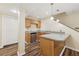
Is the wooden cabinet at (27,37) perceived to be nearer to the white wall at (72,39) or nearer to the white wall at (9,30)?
the white wall at (9,30)

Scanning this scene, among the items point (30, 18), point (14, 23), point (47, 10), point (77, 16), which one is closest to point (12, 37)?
point (14, 23)

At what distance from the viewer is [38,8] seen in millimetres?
1144

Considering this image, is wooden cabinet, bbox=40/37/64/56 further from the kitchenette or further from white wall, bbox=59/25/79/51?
white wall, bbox=59/25/79/51

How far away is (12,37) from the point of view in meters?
1.17

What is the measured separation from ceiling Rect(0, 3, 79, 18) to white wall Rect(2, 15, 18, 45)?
0.28ft

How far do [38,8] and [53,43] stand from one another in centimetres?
53

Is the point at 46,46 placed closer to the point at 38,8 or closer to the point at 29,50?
the point at 29,50

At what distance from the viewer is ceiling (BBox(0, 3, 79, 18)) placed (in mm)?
1033

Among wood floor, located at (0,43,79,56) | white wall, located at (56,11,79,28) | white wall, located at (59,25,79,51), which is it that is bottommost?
wood floor, located at (0,43,79,56)

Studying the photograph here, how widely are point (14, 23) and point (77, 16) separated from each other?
0.76 meters

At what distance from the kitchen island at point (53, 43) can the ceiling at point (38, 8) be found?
0.30 m

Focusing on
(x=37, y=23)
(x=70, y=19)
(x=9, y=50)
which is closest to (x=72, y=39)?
(x=70, y=19)

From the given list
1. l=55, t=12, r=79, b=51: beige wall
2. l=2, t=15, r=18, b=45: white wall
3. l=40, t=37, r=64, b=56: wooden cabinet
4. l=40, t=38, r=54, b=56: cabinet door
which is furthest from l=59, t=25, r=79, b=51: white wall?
l=2, t=15, r=18, b=45: white wall

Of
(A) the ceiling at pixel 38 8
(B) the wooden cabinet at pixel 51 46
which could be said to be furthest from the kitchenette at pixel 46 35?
(A) the ceiling at pixel 38 8
